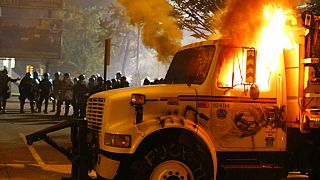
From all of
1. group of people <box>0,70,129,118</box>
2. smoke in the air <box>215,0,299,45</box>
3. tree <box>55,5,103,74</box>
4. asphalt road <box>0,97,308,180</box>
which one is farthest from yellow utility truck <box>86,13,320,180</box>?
tree <box>55,5,103,74</box>

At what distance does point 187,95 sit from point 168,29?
384 cm

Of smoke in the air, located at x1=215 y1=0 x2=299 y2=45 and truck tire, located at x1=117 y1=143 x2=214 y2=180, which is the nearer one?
truck tire, located at x1=117 y1=143 x2=214 y2=180

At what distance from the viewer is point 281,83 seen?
6484mm

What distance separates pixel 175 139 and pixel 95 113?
1.20 meters

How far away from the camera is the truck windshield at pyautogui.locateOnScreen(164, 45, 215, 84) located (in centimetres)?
647

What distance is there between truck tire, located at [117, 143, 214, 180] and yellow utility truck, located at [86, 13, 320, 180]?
1cm

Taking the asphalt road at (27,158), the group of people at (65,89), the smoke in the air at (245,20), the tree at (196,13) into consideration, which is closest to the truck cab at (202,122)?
the smoke in the air at (245,20)

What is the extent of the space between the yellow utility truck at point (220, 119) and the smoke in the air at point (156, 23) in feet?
7.84

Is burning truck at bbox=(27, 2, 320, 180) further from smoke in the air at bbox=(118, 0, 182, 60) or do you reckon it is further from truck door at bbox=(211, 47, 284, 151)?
smoke in the air at bbox=(118, 0, 182, 60)

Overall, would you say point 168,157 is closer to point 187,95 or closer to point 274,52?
point 187,95

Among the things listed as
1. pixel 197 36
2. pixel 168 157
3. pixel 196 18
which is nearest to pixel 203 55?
pixel 168 157

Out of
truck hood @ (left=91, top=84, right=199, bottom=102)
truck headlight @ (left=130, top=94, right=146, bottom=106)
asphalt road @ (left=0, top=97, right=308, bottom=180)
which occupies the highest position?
truck hood @ (left=91, top=84, right=199, bottom=102)

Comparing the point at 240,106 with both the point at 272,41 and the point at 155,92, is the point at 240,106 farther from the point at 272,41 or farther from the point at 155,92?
the point at 155,92

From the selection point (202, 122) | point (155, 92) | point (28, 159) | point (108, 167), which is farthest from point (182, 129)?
point (28, 159)
